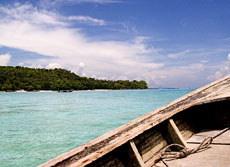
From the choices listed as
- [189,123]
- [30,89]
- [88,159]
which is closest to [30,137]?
[189,123]

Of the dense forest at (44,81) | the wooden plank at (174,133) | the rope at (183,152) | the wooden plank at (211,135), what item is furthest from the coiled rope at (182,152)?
the dense forest at (44,81)

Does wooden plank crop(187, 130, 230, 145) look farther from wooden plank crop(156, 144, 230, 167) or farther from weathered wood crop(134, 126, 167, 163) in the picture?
weathered wood crop(134, 126, 167, 163)

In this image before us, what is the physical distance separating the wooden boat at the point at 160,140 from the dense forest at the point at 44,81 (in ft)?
299

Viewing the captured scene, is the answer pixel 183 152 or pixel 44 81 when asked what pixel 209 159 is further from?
pixel 44 81

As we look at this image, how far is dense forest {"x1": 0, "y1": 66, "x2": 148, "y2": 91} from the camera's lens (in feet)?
282

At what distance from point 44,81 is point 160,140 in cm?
9592

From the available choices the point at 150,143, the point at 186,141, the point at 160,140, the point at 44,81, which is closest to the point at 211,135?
the point at 186,141

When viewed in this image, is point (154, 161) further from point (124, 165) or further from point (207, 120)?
point (207, 120)

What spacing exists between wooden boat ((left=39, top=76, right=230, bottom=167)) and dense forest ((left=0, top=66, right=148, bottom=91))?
299ft

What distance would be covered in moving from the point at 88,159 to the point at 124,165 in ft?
2.42

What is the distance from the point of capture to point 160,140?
344 centimetres

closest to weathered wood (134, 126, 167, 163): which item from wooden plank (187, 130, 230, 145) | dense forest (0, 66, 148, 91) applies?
wooden plank (187, 130, 230, 145)

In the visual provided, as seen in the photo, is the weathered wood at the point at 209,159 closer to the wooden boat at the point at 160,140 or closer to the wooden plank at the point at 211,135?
the wooden boat at the point at 160,140

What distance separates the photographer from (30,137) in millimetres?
12430
